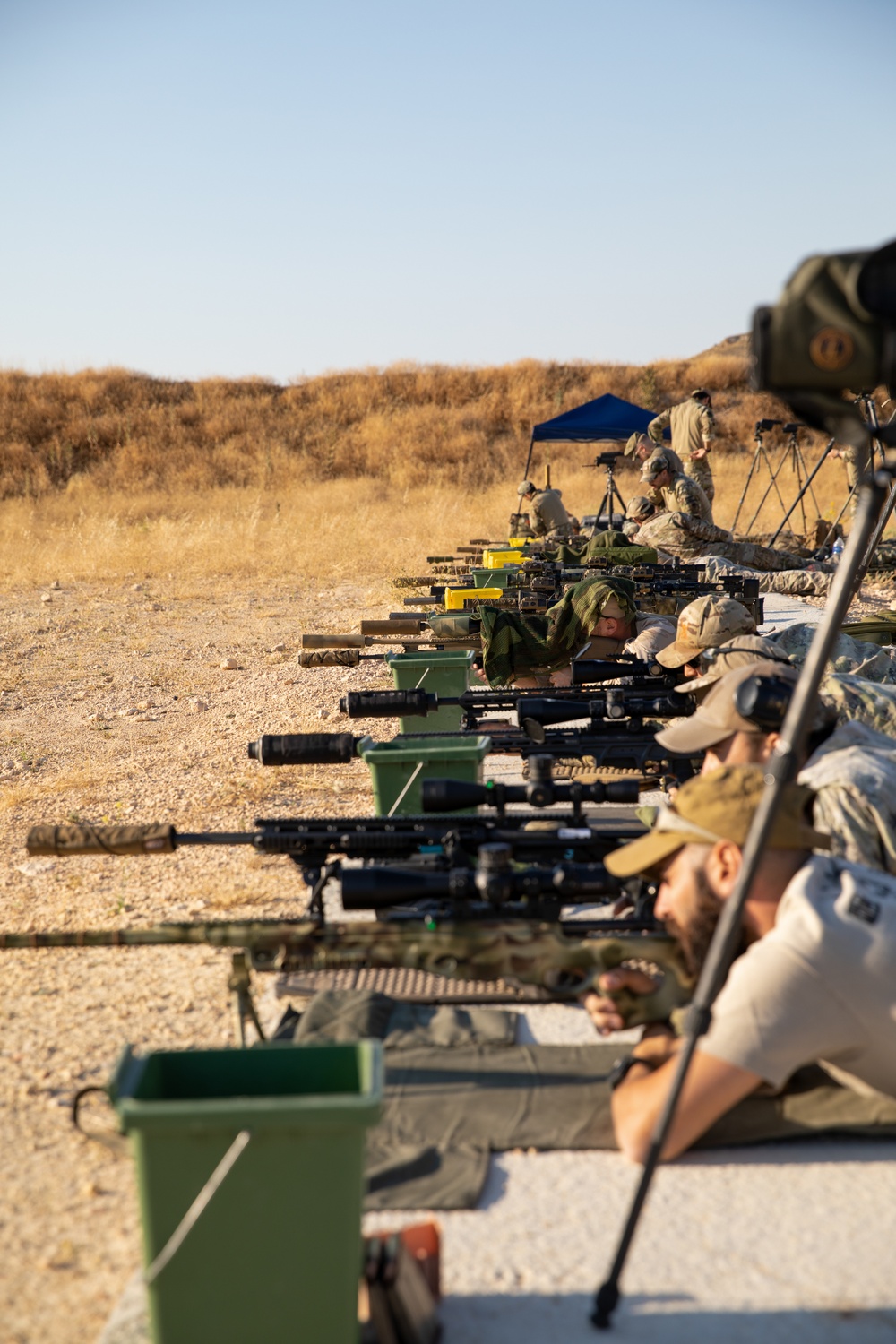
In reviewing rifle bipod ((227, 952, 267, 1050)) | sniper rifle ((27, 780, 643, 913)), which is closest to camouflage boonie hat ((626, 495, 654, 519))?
sniper rifle ((27, 780, 643, 913))

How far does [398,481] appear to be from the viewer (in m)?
28.5

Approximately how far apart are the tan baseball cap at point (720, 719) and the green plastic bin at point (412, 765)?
79cm

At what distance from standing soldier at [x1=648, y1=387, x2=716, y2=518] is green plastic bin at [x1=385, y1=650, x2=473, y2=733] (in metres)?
9.60

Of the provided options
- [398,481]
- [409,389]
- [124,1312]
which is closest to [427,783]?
[124,1312]

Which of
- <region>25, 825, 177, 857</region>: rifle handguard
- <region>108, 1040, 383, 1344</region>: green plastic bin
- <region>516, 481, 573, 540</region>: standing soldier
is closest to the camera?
<region>108, 1040, 383, 1344</region>: green plastic bin

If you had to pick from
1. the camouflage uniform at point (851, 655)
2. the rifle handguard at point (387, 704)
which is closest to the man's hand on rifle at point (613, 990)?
the rifle handguard at point (387, 704)

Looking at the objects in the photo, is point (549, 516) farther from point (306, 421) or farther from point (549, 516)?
point (306, 421)

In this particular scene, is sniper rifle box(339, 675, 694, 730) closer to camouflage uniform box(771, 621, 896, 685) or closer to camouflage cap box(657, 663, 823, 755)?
camouflage cap box(657, 663, 823, 755)

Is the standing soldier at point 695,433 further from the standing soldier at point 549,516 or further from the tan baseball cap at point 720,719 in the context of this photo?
the tan baseball cap at point 720,719

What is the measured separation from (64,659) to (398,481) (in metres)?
17.8

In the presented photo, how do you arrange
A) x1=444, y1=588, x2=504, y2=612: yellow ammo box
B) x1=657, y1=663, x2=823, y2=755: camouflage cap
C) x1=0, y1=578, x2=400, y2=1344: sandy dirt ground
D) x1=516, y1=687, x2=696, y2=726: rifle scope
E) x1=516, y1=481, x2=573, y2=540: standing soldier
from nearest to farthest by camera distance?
x1=0, y1=578, x2=400, y2=1344: sandy dirt ground < x1=657, y1=663, x2=823, y2=755: camouflage cap < x1=516, y1=687, x2=696, y2=726: rifle scope < x1=444, y1=588, x2=504, y2=612: yellow ammo box < x1=516, y1=481, x2=573, y2=540: standing soldier

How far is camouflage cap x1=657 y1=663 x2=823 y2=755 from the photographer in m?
3.72

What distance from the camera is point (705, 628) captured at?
585cm

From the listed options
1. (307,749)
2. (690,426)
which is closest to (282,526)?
(690,426)
